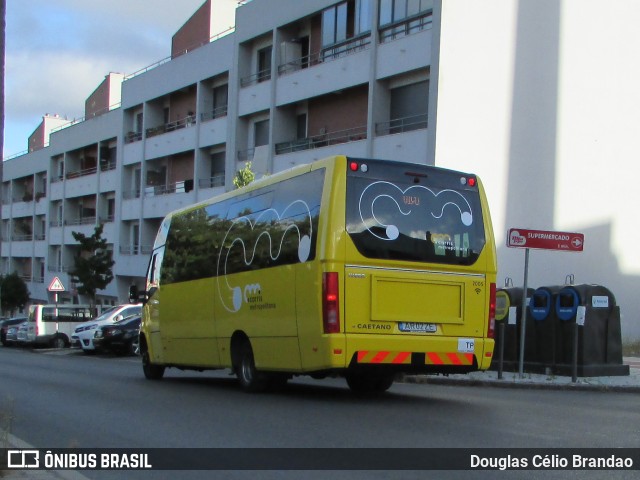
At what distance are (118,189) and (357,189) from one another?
41.7m

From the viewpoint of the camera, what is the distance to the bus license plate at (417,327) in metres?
12.2

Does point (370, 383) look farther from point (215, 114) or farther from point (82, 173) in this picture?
point (82, 173)

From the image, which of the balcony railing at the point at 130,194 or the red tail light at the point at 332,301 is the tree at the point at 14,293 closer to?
the balcony railing at the point at 130,194

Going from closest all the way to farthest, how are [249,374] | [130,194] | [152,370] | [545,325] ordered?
[249,374] < [545,325] < [152,370] < [130,194]

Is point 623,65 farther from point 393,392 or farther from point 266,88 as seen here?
point 393,392

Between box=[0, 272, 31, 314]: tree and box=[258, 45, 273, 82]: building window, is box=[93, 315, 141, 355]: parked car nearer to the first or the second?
box=[258, 45, 273, 82]: building window

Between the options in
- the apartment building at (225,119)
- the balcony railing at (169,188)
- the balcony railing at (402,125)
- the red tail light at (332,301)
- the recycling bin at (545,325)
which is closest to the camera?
the red tail light at (332,301)

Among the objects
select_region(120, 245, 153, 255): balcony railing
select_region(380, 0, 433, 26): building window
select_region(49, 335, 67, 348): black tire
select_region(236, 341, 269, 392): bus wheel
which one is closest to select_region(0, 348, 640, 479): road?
select_region(236, 341, 269, 392): bus wheel

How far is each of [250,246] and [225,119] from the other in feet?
91.4

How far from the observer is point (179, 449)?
8.80 m

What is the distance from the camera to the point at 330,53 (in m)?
33.6

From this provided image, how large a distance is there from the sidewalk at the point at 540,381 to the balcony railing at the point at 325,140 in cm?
1502

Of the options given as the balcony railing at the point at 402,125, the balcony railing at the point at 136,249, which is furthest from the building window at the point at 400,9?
the balcony railing at the point at 136,249

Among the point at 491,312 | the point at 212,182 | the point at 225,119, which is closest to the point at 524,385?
the point at 491,312
